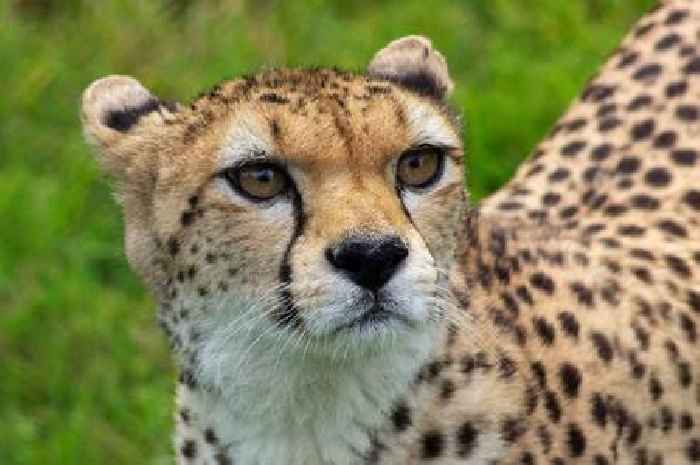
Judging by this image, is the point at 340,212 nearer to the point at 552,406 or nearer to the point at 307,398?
the point at 307,398

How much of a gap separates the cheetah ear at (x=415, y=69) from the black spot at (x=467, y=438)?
1.61 feet

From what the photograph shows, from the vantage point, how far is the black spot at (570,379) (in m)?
2.88

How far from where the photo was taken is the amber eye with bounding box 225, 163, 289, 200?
2.54 m

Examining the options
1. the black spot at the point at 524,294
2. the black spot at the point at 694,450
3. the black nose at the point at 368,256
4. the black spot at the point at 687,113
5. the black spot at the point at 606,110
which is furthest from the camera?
the black spot at the point at 606,110

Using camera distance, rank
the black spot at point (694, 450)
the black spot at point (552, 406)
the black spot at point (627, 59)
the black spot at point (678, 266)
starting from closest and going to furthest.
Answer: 1. the black spot at point (552, 406)
2. the black spot at point (694, 450)
3. the black spot at point (678, 266)
4. the black spot at point (627, 59)

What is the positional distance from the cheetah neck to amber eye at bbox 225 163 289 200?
0.67 feet

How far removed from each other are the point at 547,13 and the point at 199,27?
37.0 inches

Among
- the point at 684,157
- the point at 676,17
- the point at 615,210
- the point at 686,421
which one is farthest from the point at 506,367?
the point at 676,17

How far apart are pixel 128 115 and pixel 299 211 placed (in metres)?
0.49

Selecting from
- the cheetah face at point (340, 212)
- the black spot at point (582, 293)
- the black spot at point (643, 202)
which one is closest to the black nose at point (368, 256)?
the cheetah face at point (340, 212)

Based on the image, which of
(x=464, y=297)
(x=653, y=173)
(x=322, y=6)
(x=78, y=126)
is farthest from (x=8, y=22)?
(x=464, y=297)

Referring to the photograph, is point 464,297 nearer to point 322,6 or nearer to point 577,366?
point 577,366

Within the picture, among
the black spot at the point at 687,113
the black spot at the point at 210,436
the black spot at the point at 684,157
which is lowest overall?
the black spot at the point at 210,436

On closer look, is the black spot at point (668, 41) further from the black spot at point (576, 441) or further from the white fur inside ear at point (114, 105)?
the white fur inside ear at point (114, 105)
